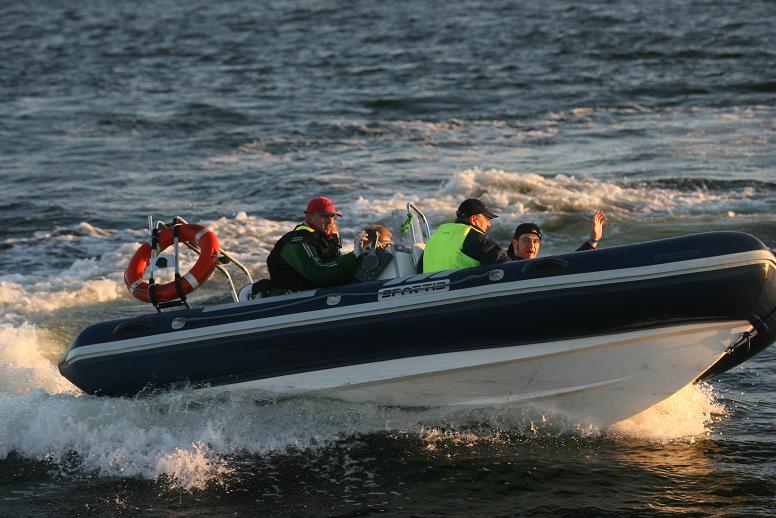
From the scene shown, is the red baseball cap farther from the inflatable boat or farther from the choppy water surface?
the choppy water surface

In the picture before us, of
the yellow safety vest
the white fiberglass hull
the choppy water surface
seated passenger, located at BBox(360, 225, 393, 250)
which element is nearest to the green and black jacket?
seated passenger, located at BBox(360, 225, 393, 250)

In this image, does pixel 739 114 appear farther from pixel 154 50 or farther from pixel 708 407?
pixel 154 50

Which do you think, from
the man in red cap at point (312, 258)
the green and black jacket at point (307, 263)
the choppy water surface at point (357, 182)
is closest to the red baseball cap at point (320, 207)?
the man in red cap at point (312, 258)

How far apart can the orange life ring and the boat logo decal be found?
1.26m

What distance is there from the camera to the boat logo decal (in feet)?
21.6

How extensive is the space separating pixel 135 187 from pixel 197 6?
21527 mm

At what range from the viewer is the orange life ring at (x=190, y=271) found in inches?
287

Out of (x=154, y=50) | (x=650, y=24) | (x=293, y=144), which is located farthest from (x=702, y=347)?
(x=154, y=50)

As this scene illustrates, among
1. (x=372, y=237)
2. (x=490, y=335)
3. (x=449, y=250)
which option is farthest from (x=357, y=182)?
(x=490, y=335)

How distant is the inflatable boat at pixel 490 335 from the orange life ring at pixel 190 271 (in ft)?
0.73

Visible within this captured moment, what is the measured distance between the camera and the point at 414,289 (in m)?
6.62

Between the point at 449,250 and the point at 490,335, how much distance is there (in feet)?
2.07

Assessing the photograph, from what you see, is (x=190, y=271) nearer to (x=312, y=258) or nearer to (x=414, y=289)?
(x=312, y=258)

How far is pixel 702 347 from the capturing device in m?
6.52
